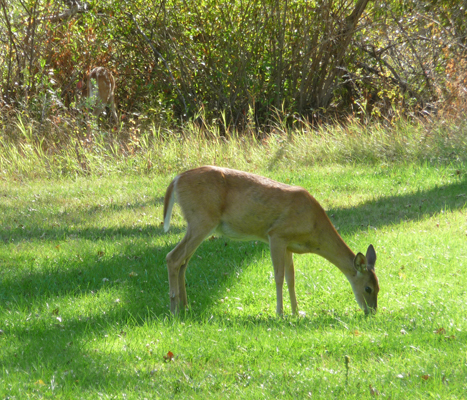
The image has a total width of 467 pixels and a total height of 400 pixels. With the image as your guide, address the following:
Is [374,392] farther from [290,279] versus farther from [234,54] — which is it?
[234,54]

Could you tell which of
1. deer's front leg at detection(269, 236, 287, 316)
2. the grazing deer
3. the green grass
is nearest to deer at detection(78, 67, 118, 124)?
the grazing deer

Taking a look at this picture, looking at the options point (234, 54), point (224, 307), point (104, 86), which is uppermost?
point (234, 54)

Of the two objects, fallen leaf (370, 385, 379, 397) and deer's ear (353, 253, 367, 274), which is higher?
deer's ear (353, 253, 367, 274)

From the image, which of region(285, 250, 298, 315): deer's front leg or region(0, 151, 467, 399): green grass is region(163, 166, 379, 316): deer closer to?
region(285, 250, 298, 315): deer's front leg

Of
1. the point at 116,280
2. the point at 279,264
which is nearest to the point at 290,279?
the point at 279,264

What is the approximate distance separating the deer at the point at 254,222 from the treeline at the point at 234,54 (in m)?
7.66

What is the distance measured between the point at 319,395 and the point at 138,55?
39.8ft

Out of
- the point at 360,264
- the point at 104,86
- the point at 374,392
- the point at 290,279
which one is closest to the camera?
the point at 374,392

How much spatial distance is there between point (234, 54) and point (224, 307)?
9.40m

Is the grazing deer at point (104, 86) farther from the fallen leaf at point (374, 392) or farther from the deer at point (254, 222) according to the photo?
the fallen leaf at point (374, 392)

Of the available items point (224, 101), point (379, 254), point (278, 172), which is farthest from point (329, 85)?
point (379, 254)

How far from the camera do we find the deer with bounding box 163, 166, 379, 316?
16.5 feet

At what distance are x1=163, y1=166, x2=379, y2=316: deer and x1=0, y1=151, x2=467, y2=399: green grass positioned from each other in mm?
345

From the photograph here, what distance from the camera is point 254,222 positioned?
5137 mm
